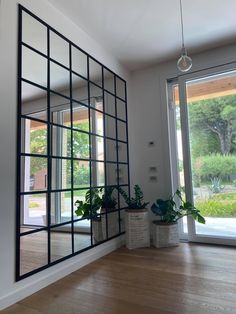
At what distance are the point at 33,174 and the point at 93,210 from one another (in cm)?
99

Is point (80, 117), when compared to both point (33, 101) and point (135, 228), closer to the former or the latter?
point (33, 101)

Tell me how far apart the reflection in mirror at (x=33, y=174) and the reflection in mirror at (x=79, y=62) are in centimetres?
118

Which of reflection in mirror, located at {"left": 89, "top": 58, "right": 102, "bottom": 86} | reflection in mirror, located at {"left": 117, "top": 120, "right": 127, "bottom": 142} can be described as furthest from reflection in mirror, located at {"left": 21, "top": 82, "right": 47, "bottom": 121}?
reflection in mirror, located at {"left": 117, "top": 120, "right": 127, "bottom": 142}

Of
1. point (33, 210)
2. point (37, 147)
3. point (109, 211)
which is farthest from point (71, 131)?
point (109, 211)

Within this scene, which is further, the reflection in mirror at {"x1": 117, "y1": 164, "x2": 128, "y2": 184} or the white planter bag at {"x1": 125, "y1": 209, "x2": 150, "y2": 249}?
the reflection in mirror at {"x1": 117, "y1": 164, "x2": 128, "y2": 184}

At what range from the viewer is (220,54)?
3211 millimetres

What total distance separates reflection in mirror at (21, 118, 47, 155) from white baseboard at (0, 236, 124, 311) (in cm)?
108

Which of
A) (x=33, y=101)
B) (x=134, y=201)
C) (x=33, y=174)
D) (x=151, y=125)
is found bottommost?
(x=134, y=201)

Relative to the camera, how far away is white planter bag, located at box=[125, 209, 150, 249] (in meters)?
3.04

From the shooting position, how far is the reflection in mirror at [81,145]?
2.60m

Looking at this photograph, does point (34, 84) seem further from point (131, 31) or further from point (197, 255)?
point (197, 255)

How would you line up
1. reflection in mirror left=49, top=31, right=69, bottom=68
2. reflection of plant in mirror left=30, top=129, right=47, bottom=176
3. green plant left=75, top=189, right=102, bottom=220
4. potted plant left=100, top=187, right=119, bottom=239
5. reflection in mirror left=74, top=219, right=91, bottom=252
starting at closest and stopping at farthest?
reflection of plant in mirror left=30, top=129, right=47, bottom=176, reflection in mirror left=49, top=31, right=69, bottom=68, reflection in mirror left=74, top=219, right=91, bottom=252, green plant left=75, top=189, right=102, bottom=220, potted plant left=100, top=187, right=119, bottom=239

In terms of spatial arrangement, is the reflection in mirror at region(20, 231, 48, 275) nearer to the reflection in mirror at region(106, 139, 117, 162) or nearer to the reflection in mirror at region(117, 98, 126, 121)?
the reflection in mirror at region(106, 139, 117, 162)

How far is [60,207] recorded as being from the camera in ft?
7.61
